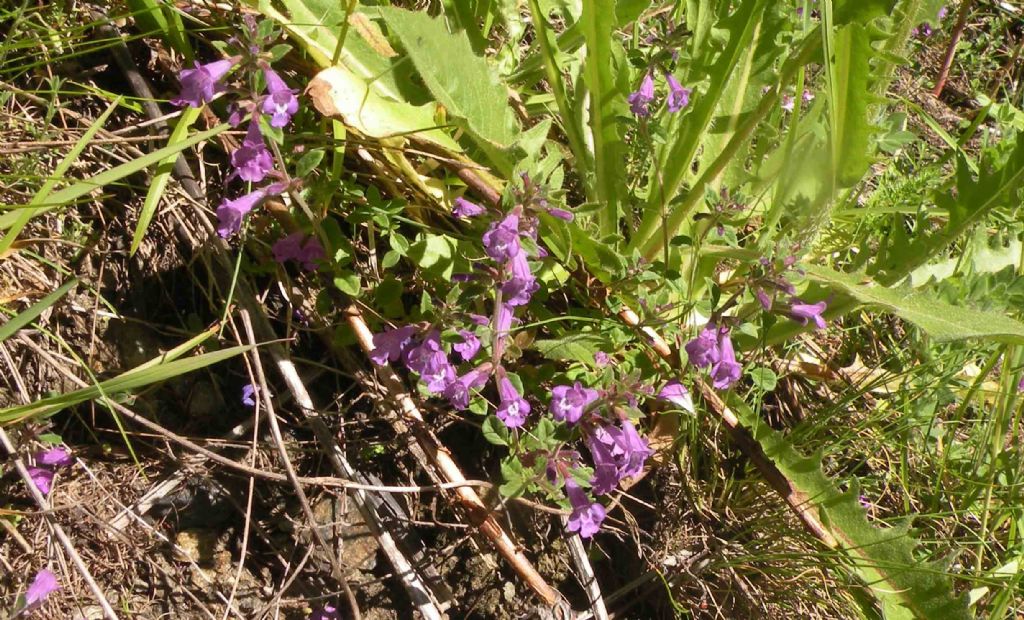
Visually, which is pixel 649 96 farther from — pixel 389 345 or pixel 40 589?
pixel 40 589

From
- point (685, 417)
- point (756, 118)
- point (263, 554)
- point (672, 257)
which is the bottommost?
point (263, 554)

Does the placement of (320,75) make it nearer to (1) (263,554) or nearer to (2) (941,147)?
(1) (263,554)

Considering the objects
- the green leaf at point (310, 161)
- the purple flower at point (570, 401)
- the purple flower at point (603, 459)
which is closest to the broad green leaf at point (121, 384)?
the green leaf at point (310, 161)

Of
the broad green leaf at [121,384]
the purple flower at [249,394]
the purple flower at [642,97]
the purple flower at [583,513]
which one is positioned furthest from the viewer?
the purple flower at [642,97]

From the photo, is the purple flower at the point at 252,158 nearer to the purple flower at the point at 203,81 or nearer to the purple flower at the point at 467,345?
A: the purple flower at the point at 203,81

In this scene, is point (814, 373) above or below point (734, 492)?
above

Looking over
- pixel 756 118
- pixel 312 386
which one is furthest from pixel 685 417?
pixel 312 386
